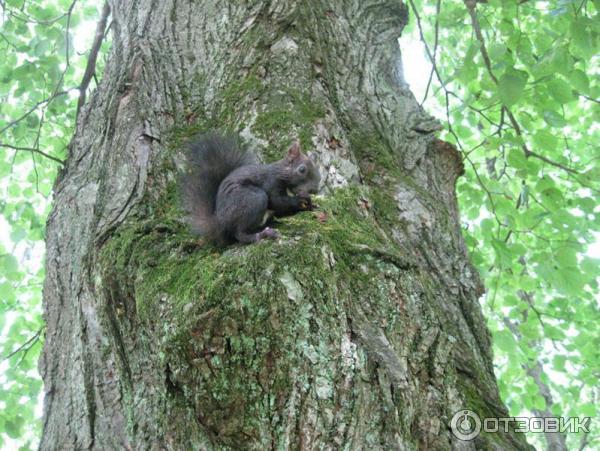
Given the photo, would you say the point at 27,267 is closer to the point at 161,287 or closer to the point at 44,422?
the point at 44,422

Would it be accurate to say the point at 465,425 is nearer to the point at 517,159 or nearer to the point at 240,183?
the point at 240,183

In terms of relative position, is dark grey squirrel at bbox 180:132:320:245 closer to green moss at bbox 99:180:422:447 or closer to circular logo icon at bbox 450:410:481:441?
green moss at bbox 99:180:422:447

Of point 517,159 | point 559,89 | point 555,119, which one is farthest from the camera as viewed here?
point 517,159

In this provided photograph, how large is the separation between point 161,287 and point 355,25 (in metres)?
2.14

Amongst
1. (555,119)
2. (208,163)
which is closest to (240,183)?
(208,163)

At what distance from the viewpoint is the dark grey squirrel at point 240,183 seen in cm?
192

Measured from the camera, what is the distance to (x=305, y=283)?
56.0 inches

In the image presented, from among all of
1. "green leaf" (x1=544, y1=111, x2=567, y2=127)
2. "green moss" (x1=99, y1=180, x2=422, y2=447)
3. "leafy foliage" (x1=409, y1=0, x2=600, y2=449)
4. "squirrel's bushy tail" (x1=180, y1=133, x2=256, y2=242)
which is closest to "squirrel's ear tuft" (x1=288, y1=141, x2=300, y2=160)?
Answer: "squirrel's bushy tail" (x1=180, y1=133, x2=256, y2=242)

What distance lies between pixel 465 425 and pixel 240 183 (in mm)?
1083

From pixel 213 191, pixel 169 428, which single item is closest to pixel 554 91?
pixel 213 191

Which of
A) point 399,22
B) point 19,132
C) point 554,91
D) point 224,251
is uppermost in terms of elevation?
point 399,22

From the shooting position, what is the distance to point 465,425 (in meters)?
1.69

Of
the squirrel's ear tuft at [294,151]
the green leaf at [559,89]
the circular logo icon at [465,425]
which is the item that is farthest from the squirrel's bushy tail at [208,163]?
the green leaf at [559,89]

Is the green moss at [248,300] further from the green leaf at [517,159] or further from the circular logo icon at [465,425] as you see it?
the green leaf at [517,159]
